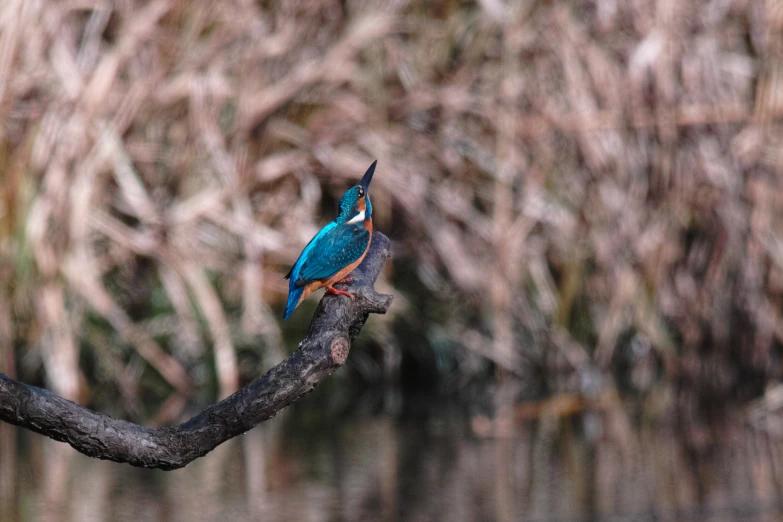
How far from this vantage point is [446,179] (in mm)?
6855

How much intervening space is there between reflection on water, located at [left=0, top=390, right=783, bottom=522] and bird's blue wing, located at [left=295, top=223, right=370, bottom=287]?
1.65 m

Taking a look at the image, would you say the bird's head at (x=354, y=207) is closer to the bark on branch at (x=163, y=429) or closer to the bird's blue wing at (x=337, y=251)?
the bird's blue wing at (x=337, y=251)

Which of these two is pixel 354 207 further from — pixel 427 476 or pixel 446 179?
pixel 446 179

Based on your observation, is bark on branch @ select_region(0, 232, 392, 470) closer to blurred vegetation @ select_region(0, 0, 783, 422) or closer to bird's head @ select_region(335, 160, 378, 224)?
bird's head @ select_region(335, 160, 378, 224)

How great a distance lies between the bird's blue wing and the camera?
2.72 meters

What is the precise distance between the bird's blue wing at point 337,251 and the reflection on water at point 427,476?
165cm

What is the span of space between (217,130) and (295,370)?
4566mm

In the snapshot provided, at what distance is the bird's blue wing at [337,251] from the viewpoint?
8.91ft

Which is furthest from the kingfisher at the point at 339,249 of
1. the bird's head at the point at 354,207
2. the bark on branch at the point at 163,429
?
the bark on branch at the point at 163,429

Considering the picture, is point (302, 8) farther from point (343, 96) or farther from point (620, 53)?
point (620, 53)

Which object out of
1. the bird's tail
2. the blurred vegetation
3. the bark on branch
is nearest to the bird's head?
the bird's tail

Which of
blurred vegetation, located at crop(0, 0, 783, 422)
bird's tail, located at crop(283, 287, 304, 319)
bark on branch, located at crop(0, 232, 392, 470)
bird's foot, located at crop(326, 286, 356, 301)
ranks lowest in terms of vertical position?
bark on branch, located at crop(0, 232, 392, 470)

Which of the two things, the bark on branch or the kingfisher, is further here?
the kingfisher

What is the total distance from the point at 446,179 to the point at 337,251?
419 centimetres
